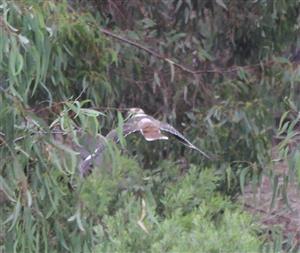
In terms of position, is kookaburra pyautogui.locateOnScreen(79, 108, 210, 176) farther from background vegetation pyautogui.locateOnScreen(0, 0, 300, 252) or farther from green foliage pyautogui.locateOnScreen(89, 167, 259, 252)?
green foliage pyautogui.locateOnScreen(89, 167, 259, 252)

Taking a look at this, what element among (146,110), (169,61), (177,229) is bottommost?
(146,110)

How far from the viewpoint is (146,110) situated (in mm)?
5340

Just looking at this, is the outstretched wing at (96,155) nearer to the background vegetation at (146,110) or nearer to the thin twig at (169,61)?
the background vegetation at (146,110)

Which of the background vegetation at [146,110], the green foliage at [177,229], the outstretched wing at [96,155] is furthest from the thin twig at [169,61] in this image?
the outstretched wing at [96,155]

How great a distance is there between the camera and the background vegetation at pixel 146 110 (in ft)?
10.5

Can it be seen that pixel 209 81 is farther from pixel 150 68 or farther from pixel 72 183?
pixel 72 183

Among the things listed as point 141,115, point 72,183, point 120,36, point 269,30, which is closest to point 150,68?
point 120,36

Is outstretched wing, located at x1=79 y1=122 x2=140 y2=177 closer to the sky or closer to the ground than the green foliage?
closer to the sky

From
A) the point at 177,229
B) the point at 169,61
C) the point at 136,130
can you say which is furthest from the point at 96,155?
the point at 169,61

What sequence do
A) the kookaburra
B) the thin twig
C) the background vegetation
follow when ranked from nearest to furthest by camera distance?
the background vegetation < the kookaburra < the thin twig

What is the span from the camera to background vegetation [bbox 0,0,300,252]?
3.20 m

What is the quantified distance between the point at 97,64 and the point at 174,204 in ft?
3.80

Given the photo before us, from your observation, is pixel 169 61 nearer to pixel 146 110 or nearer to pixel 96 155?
pixel 146 110

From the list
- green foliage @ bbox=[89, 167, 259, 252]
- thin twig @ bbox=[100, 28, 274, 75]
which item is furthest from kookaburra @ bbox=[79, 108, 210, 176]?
thin twig @ bbox=[100, 28, 274, 75]
